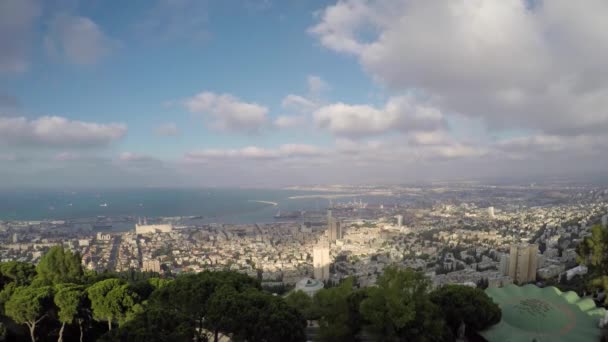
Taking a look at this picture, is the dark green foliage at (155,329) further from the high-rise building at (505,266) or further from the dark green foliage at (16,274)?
the high-rise building at (505,266)

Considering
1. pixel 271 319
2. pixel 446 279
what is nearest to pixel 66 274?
pixel 271 319

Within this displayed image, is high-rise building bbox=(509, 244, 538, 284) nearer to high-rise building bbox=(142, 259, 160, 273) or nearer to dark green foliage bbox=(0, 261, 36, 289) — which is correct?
high-rise building bbox=(142, 259, 160, 273)

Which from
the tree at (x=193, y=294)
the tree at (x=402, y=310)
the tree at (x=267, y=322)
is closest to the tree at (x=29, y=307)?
the tree at (x=193, y=294)

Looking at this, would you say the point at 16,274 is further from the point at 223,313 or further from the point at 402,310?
the point at 402,310

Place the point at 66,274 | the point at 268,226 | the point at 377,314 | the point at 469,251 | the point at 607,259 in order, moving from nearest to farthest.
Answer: the point at 377,314 → the point at 607,259 → the point at 66,274 → the point at 469,251 → the point at 268,226

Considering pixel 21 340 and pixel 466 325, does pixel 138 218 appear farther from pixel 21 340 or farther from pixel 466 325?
pixel 466 325

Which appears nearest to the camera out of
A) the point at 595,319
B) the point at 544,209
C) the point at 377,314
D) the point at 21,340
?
the point at 377,314

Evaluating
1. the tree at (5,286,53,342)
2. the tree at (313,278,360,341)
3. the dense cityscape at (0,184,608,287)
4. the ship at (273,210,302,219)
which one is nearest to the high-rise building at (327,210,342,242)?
the dense cityscape at (0,184,608,287)
